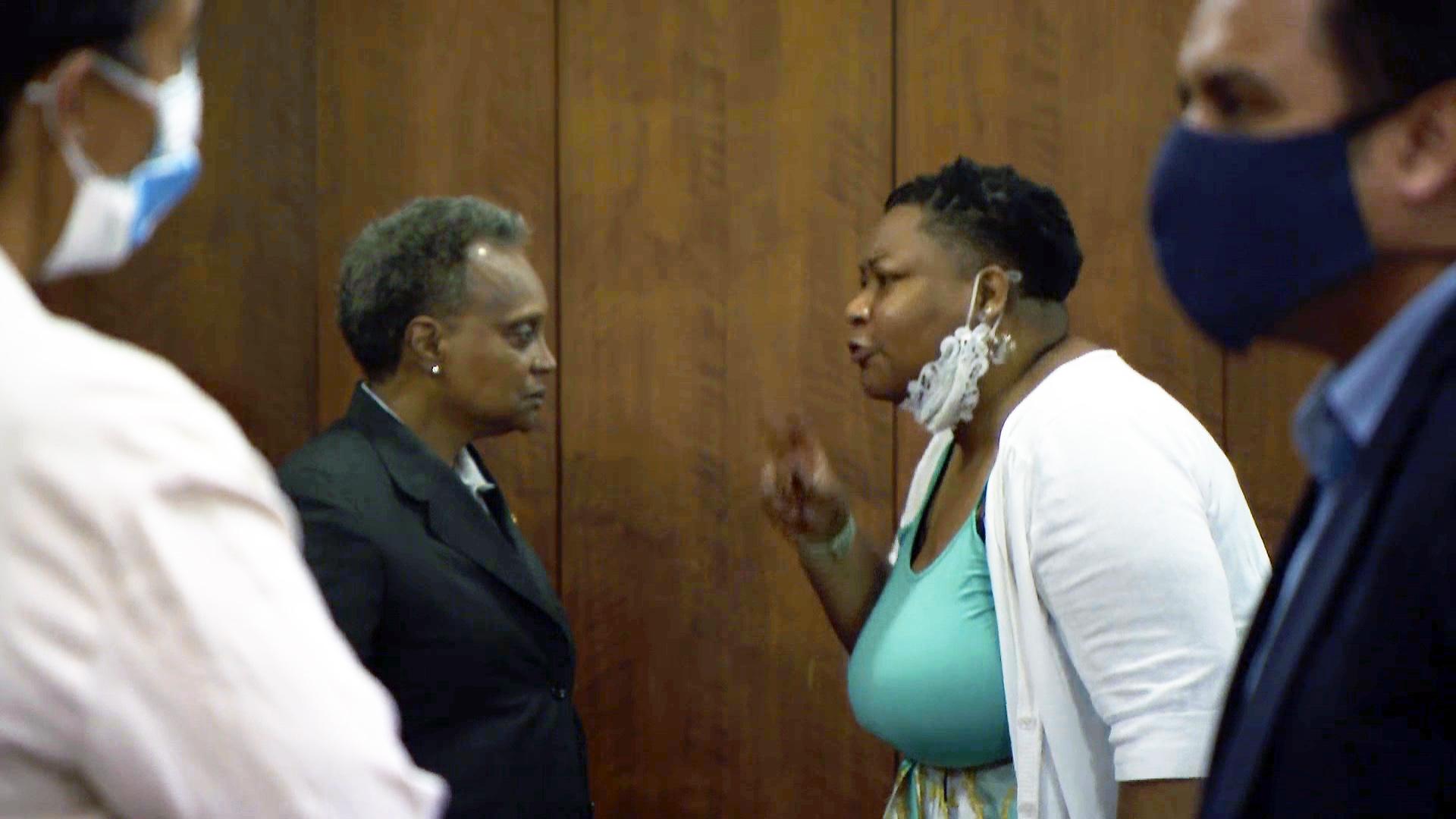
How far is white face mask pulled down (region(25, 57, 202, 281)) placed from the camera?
1052 mm

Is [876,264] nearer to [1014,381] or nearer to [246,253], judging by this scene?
[1014,381]

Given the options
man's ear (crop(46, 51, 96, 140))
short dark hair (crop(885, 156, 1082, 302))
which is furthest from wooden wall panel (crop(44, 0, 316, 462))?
man's ear (crop(46, 51, 96, 140))

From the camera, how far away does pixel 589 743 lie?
3.54 meters

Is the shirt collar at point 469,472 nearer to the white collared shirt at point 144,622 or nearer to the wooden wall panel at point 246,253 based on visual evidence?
the wooden wall panel at point 246,253

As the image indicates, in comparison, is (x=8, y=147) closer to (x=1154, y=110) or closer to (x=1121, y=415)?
(x=1121, y=415)

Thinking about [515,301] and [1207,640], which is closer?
[1207,640]

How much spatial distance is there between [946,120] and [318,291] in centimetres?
143

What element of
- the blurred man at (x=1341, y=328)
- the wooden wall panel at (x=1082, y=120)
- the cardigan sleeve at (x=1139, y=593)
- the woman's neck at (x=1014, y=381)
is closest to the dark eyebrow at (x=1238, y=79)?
the blurred man at (x=1341, y=328)

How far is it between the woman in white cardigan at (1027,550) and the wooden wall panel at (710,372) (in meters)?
0.73

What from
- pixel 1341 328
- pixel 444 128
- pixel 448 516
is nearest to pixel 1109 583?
pixel 1341 328

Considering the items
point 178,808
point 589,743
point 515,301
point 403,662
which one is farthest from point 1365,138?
point 589,743

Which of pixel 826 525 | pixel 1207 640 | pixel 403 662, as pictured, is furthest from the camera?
pixel 826 525

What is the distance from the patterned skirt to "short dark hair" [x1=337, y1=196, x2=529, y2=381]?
1109 mm

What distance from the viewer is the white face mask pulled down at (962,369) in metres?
2.54
